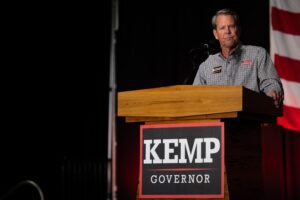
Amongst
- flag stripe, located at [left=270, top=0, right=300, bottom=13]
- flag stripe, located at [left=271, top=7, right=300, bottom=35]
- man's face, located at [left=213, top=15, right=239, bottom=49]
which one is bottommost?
man's face, located at [left=213, top=15, right=239, bottom=49]

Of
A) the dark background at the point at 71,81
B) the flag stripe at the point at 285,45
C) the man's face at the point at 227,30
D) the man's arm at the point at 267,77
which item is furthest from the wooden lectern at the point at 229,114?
the dark background at the point at 71,81

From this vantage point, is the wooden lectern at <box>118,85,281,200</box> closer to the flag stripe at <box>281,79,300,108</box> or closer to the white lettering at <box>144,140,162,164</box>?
the white lettering at <box>144,140,162,164</box>

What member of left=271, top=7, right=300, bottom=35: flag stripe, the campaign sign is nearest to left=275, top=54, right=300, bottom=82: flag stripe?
left=271, top=7, right=300, bottom=35: flag stripe

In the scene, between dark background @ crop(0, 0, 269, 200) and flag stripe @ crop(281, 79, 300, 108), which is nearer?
flag stripe @ crop(281, 79, 300, 108)

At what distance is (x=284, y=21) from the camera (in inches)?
154

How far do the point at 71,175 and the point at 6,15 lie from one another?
165 centimetres

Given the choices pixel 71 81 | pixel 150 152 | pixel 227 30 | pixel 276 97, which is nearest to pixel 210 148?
pixel 150 152

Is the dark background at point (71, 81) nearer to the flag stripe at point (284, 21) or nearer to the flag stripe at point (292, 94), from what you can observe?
the flag stripe at point (284, 21)

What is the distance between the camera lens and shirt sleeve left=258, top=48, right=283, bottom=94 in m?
2.56

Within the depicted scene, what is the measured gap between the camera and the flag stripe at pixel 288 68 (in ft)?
12.6

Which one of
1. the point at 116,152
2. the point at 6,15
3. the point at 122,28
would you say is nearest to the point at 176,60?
the point at 122,28

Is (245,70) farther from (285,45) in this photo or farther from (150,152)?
(285,45)

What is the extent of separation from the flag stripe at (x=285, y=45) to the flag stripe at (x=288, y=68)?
0.11ft

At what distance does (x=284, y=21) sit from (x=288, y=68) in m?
0.34
